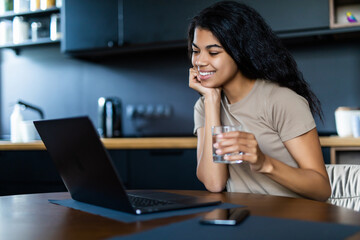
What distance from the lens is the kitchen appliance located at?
3.18 meters

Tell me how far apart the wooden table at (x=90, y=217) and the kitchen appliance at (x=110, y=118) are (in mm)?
1901

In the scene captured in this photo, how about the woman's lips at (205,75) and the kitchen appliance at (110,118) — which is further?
the kitchen appliance at (110,118)

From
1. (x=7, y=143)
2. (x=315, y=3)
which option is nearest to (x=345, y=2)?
(x=315, y=3)

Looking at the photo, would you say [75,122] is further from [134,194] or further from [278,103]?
[278,103]

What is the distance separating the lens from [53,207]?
118cm

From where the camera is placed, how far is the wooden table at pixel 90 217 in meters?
0.88

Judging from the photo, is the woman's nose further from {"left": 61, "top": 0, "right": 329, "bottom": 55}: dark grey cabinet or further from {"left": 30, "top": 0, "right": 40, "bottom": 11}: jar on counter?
{"left": 30, "top": 0, "right": 40, "bottom": 11}: jar on counter

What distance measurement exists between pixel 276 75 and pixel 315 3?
4.14ft

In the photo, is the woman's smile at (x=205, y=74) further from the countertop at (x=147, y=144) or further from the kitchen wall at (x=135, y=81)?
the kitchen wall at (x=135, y=81)

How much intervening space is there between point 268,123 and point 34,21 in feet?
8.89

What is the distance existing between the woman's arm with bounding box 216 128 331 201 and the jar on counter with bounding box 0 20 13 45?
2.89 metres

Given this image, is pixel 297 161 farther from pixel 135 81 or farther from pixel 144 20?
pixel 135 81

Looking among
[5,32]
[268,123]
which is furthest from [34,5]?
[268,123]

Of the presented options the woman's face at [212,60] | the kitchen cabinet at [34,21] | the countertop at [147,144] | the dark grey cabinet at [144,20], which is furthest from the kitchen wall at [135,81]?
the woman's face at [212,60]
